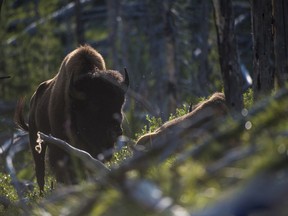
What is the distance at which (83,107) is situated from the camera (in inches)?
430

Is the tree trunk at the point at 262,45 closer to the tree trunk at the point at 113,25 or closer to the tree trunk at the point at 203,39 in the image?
the tree trunk at the point at 203,39

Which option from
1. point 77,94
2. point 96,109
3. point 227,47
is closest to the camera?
point 227,47

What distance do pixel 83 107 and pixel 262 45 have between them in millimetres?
4138

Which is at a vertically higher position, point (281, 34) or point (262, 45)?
point (281, 34)

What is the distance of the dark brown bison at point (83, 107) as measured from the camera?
10.4 metres

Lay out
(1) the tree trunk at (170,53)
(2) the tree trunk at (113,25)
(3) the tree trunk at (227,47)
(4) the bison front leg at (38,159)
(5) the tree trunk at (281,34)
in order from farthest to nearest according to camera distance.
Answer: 1. (2) the tree trunk at (113,25)
2. (1) the tree trunk at (170,53)
3. (4) the bison front leg at (38,159)
4. (3) the tree trunk at (227,47)
5. (5) the tree trunk at (281,34)

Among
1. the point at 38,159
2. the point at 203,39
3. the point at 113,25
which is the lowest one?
the point at 203,39

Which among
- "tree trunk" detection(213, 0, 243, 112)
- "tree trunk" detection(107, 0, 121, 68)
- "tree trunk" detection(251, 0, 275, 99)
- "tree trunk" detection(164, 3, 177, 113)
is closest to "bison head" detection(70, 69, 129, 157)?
"tree trunk" detection(213, 0, 243, 112)

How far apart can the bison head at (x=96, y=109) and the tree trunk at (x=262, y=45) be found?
3.14 meters

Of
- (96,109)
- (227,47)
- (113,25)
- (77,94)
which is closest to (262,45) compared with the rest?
(227,47)

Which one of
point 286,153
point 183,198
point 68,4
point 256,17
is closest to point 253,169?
point 286,153

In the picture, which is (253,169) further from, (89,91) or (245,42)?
(245,42)

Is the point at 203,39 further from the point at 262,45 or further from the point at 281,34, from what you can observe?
the point at 281,34

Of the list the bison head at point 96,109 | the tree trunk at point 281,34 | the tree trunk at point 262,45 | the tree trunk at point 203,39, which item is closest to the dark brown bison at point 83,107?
the bison head at point 96,109
